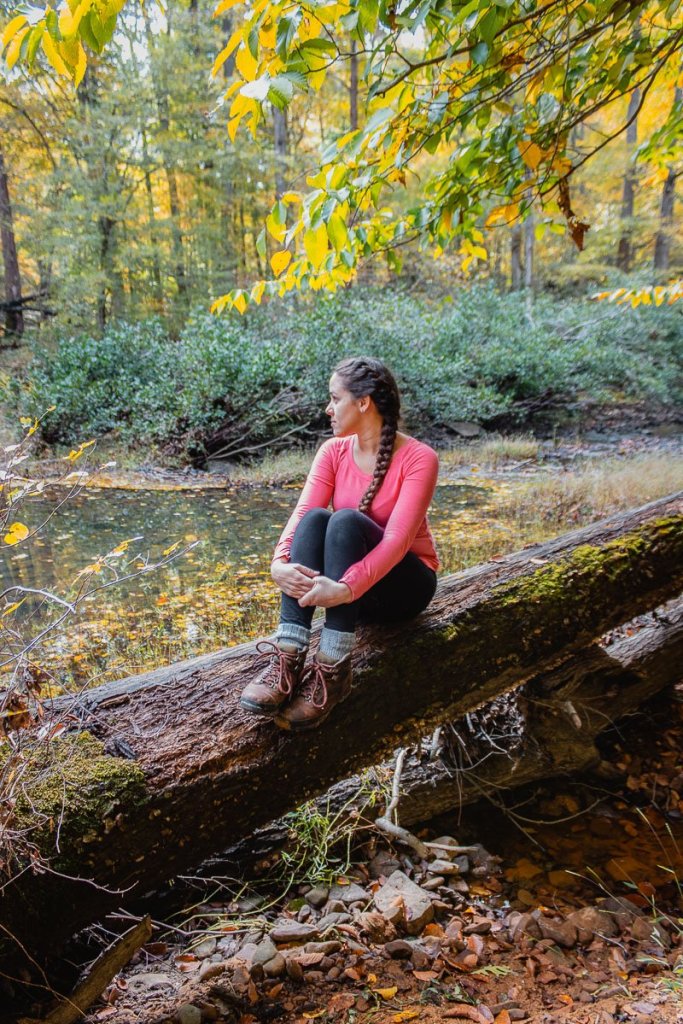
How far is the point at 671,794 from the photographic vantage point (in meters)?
3.17

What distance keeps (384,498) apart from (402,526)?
203 mm

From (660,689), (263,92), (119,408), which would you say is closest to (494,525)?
(660,689)

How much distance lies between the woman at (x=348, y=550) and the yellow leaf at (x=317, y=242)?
43 centimetres

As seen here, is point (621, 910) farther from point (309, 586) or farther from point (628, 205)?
point (628, 205)

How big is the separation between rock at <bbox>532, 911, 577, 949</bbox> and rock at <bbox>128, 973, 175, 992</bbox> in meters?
1.40

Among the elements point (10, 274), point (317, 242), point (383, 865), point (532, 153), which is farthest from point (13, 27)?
point (10, 274)

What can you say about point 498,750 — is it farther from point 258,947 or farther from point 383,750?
point 258,947

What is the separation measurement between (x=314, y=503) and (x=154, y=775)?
1.21m

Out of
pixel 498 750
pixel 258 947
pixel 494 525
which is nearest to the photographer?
pixel 258 947

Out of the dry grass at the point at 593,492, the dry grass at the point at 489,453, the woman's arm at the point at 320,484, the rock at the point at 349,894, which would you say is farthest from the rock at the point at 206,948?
the dry grass at the point at 489,453

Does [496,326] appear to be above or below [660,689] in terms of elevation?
above

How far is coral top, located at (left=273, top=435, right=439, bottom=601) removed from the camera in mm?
2195

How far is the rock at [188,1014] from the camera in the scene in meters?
1.76

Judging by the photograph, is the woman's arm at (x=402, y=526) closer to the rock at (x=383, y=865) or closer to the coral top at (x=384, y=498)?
the coral top at (x=384, y=498)
